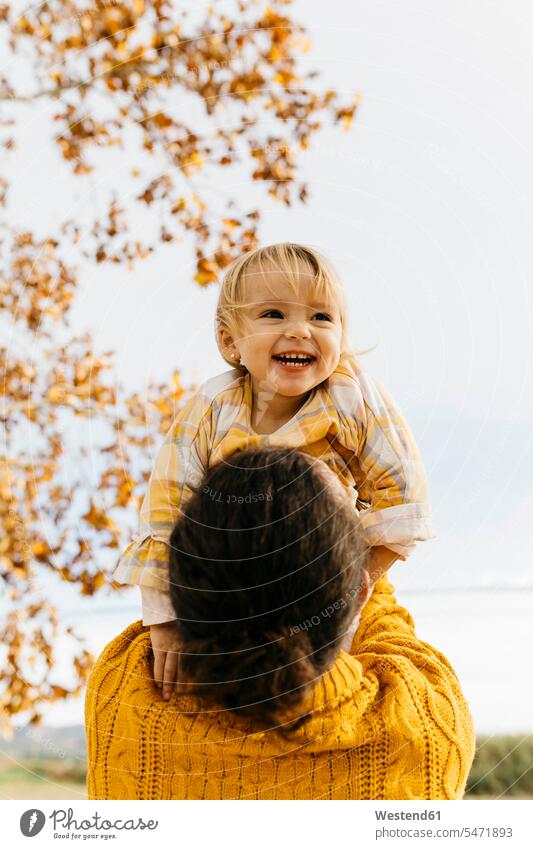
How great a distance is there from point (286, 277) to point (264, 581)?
49 centimetres

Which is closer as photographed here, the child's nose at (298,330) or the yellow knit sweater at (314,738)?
the yellow knit sweater at (314,738)

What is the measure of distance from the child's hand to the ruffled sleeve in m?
0.31

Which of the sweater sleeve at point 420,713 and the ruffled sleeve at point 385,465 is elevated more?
the ruffled sleeve at point 385,465

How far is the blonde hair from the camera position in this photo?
120cm

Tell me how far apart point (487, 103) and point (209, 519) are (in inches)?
39.8

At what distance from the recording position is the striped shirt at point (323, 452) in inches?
46.9

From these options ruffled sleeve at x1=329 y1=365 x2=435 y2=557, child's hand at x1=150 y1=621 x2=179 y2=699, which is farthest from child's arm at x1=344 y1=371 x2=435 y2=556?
child's hand at x1=150 y1=621 x2=179 y2=699

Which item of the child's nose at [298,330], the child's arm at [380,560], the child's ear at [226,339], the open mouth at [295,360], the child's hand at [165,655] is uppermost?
the child's ear at [226,339]

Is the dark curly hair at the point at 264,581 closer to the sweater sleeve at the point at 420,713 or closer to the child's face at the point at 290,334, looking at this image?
the sweater sleeve at the point at 420,713

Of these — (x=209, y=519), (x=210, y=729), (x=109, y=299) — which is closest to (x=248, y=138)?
(x=109, y=299)

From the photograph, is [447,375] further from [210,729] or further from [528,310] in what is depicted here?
[210,729]
